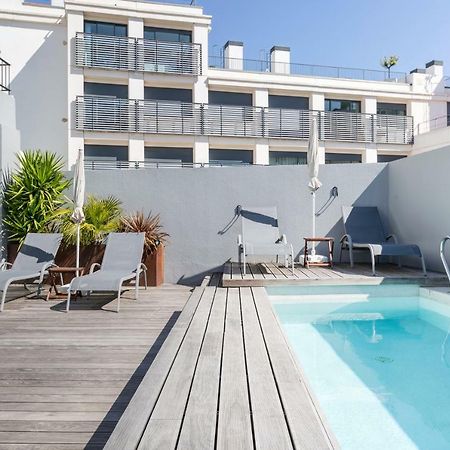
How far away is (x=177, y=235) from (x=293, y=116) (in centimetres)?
1341

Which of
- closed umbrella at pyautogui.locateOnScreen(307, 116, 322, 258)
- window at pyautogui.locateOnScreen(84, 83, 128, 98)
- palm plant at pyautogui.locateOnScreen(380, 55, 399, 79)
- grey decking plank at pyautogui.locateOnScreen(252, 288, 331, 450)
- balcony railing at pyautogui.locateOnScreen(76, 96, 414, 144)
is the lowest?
grey decking plank at pyautogui.locateOnScreen(252, 288, 331, 450)

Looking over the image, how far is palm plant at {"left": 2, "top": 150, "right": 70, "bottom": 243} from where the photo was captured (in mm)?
7285

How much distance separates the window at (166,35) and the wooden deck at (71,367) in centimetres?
1586

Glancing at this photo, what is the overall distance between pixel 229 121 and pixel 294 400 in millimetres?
17463

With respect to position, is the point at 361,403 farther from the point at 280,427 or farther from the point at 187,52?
the point at 187,52

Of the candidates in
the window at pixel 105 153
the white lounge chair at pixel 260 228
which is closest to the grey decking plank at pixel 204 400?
the white lounge chair at pixel 260 228

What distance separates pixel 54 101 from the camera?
17.3 metres

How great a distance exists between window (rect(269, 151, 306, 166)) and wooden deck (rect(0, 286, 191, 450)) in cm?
1507

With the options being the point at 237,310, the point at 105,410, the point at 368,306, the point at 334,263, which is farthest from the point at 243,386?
the point at 334,263

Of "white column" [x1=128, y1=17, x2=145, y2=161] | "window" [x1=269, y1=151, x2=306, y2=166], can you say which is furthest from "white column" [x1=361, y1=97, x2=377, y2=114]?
"white column" [x1=128, y1=17, x2=145, y2=161]

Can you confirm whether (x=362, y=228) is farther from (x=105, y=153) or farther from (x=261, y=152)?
(x=105, y=153)

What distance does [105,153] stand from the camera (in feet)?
58.4

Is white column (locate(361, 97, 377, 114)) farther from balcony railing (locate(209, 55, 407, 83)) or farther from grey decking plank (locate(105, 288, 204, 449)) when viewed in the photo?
grey decking plank (locate(105, 288, 204, 449))

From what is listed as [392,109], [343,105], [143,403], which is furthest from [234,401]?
[392,109]
